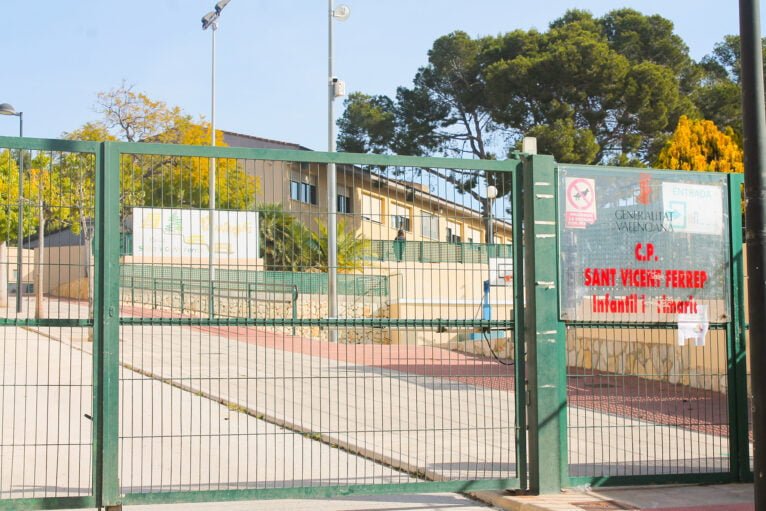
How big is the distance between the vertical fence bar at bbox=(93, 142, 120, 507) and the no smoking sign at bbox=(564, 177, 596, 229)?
3.50m

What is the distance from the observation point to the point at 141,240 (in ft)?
21.1

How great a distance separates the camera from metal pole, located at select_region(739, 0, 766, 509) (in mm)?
5508

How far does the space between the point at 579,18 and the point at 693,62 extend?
6.66m

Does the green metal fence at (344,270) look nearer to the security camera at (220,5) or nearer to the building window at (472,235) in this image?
the building window at (472,235)

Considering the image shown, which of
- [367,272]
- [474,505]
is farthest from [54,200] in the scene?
[474,505]

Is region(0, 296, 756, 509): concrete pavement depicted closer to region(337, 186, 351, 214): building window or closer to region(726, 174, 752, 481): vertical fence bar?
region(726, 174, 752, 481): vertical fence bar

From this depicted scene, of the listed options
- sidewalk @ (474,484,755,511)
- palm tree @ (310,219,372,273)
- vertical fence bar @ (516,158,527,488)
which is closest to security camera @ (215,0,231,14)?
palm tree @ (310,219,372,273)

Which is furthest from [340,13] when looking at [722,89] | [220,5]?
[722,89]

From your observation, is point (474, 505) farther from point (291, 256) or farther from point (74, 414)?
point (74, 414)

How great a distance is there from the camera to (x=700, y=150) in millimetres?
28359

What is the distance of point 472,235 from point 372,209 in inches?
34.3

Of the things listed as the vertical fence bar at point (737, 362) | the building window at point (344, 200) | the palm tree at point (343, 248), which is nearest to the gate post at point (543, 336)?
the palm tree at point (343, 248)

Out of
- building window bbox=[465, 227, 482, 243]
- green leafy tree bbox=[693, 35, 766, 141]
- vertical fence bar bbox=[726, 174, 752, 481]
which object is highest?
green leafy tree bbox=[693, 35, 766, 141]

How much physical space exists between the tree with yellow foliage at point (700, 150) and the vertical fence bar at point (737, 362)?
2103cm
